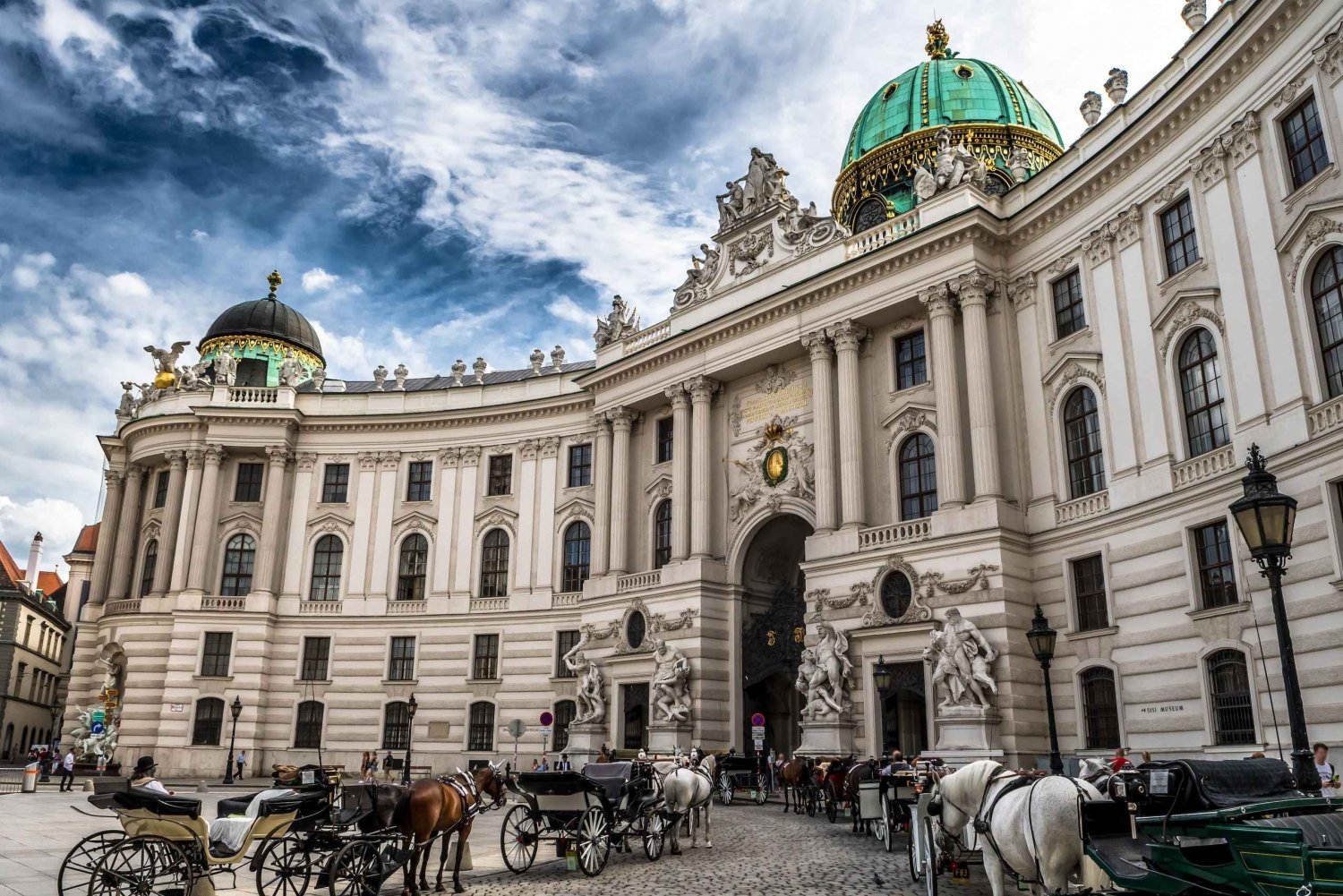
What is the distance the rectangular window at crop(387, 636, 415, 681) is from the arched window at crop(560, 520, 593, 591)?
7.72 m

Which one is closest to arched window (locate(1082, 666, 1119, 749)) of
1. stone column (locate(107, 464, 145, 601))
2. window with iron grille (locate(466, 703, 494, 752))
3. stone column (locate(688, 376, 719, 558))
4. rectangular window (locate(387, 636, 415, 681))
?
stone column (locate(688, 376, 719, 558))

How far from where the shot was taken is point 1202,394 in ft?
82.3

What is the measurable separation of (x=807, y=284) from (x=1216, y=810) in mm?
29348

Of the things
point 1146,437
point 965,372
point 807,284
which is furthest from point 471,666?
point 1146,437

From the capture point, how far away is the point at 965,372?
3212cm

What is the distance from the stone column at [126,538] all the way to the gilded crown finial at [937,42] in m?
43.2

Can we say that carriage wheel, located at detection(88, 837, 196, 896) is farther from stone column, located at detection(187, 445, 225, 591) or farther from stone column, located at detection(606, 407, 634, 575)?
stone column, located at detection(187, 445, 225, 591)

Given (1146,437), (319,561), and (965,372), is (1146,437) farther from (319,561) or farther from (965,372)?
(319,561)

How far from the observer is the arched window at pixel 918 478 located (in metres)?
32.8

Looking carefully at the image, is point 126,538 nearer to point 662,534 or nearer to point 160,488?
point 160,488

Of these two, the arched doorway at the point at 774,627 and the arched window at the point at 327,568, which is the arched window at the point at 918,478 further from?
the arched window at the point at 327,568

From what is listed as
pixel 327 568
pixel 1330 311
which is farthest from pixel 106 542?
pixel 1330 311

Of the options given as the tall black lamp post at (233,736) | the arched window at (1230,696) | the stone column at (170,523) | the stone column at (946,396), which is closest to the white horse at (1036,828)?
the arched window at (1230,696)

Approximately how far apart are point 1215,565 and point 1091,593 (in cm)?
427
